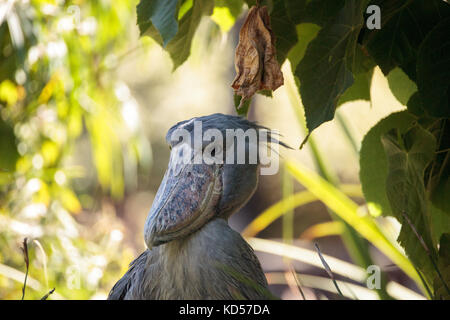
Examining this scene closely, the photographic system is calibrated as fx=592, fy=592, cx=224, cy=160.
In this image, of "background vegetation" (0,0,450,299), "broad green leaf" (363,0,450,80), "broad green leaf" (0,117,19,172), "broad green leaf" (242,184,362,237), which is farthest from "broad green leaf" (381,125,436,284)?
"broad green leaf" (0,117,19,172)

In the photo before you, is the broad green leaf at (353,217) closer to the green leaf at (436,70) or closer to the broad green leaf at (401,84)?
the broad green leaf at (401,84)

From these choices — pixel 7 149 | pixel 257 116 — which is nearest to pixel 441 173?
pixel 7 149

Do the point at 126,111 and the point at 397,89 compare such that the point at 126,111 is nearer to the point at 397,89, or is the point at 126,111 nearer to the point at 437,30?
the point at 397,89

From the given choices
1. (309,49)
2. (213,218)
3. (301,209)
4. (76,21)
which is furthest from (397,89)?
(301,209)

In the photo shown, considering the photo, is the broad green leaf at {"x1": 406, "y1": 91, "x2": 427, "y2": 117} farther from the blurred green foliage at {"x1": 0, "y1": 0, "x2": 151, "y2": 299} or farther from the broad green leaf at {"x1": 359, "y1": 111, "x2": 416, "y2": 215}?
the blurred green foliage at {"x1": 0, "y1": 0, "x2": 151, "y2": 299}

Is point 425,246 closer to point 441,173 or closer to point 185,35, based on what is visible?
point 441,173

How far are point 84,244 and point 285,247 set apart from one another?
0.81m

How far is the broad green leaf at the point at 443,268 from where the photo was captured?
0.89 meters

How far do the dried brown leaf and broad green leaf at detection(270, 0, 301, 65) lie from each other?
0.09 meters

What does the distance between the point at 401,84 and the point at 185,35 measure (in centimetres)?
37

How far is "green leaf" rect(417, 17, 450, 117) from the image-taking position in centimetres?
80

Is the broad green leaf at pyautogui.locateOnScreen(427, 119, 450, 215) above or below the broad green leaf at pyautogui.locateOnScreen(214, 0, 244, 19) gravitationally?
below

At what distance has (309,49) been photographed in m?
0.84

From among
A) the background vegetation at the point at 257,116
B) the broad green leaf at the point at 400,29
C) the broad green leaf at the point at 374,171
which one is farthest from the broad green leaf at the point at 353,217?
the broad green leaf at the point at 400,29
